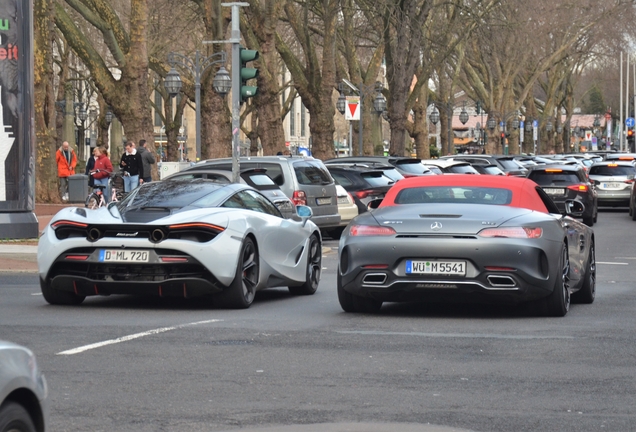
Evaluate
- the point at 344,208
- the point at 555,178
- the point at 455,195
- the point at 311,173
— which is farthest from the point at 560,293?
the point at 555,178

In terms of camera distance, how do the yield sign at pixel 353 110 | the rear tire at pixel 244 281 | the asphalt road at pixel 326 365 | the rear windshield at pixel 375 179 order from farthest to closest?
the yield sign at pixel 353 110 < the rear windshield at pixel 375 179 < the rear tire at pixel 244 281 < the asphalt road at pixel 326 365

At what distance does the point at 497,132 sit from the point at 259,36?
41103 mm

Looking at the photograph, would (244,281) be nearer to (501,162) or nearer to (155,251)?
(155,251)

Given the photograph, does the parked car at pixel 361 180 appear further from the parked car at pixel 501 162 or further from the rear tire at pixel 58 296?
the parked car at pixel 501 162

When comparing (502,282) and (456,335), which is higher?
(502,282)

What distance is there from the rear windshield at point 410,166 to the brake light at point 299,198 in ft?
32.1

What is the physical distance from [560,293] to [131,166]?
21.2 meters

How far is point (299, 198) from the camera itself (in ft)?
75.6

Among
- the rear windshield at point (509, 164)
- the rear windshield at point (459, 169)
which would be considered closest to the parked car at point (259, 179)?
the rear windshield at point (459, 169)

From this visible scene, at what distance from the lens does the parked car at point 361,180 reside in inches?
1116

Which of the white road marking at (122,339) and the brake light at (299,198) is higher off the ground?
the brake light at (299,198)

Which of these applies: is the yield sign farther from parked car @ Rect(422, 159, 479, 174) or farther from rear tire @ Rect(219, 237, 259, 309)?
rear tire @ Rect(219, 237, 259, 309)

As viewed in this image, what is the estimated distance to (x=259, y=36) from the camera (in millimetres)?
39719

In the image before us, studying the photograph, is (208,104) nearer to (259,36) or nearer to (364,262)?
(259,36)
